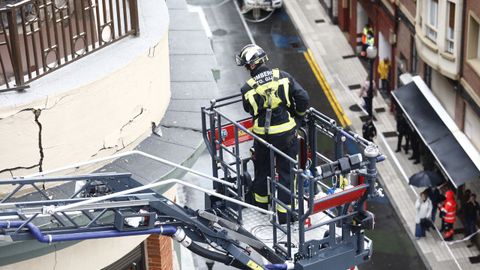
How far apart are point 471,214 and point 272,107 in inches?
662

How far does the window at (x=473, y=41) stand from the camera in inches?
1214

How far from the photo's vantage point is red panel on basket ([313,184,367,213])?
14.6 meters

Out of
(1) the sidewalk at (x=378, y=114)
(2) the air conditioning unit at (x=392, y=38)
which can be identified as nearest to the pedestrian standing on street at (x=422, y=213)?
(1) the sidewalk at (x=378, y=114)

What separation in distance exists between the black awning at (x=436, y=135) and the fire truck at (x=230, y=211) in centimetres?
1468

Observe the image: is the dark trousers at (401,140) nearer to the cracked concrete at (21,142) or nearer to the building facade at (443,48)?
the building facade at (443,48)

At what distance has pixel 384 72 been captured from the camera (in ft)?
134

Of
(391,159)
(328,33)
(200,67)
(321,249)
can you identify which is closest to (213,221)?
(321,249)

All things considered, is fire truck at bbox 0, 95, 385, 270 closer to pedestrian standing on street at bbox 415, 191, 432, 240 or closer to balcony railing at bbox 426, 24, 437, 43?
pedestrian standing on street at bbox 415, 191, 432, 240

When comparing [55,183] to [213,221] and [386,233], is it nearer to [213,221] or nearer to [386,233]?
[213,221]

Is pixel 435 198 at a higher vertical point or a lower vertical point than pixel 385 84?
lower

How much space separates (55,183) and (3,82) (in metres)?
1.58

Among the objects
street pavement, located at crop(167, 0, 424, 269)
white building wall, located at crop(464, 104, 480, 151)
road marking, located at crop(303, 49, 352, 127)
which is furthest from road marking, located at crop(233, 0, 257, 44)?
white building wall, located at crop(464, 104, 480, 151)

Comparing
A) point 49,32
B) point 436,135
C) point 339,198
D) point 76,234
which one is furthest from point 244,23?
point 76,234

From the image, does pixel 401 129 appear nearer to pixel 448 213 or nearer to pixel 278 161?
pixel 448 213
